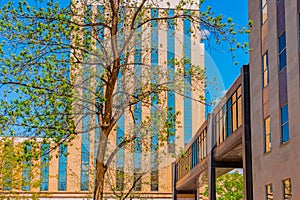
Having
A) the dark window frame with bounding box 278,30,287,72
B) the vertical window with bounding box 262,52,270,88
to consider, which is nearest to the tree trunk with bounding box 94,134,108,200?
the dark window frame with bounding box 278,30,287,72

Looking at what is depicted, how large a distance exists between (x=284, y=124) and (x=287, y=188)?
292 centimetres

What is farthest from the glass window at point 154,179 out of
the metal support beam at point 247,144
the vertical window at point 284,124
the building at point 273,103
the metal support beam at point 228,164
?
the vertical window at point 284,124

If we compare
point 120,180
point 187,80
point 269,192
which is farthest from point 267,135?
point 120,180

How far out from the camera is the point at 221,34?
14617 millimetres

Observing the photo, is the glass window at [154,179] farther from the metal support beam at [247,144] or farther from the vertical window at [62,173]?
the metal support beam at [247,144]

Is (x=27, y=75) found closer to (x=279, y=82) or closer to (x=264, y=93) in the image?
(x=279, y=82)

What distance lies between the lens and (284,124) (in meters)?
27.7

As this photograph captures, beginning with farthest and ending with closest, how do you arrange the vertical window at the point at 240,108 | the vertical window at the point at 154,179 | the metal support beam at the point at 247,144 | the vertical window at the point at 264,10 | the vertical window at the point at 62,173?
the vertical window at the point at 62,173, the vertical window at the point at 154,179, the vertical window at the point at 240,108, the metal support beam at the point at 247,144, the vertical window at the point at 264,10

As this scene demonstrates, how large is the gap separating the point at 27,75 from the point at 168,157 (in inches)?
264

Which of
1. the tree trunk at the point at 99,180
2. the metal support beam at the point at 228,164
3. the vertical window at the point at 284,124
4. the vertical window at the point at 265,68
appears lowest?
the tree trunk at the point at 99,180

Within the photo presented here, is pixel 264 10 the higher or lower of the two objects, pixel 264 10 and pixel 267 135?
the higher

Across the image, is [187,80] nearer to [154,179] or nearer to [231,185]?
[154,179]

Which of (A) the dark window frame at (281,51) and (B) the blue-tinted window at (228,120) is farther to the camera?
(B) the blue-tinted window at (228,120)

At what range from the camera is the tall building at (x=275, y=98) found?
86.0ft
